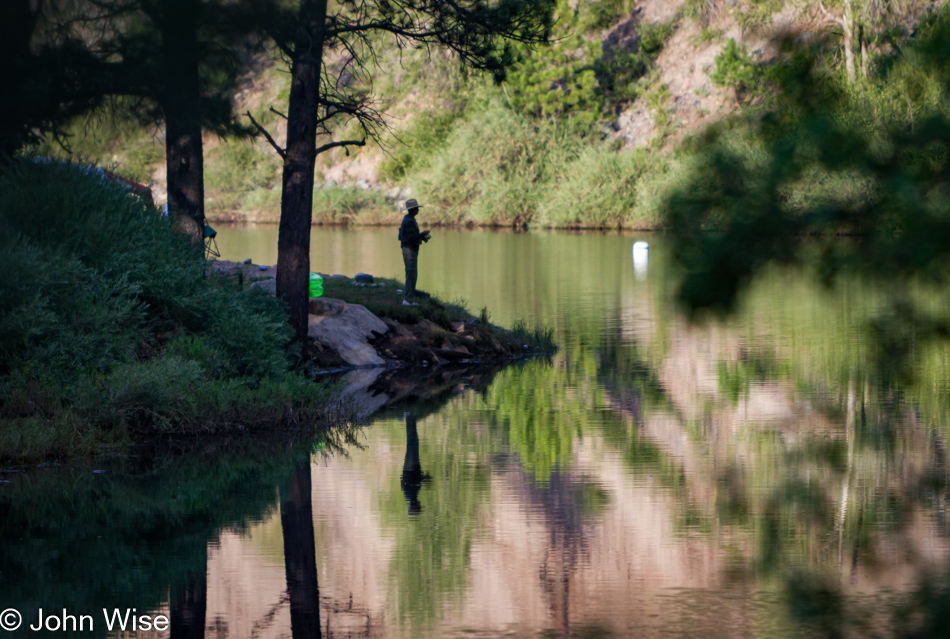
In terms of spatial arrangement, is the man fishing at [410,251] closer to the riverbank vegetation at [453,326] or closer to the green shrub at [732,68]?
the riverbank vegetation at [453,326]

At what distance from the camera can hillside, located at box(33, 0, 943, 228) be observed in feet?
221

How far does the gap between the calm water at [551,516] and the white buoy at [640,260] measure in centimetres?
2082

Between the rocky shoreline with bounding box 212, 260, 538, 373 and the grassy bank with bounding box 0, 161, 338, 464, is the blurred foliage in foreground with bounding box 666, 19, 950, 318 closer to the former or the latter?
the grassy bank with bounding box 0, 161, 338, 464

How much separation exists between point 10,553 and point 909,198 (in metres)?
7.22

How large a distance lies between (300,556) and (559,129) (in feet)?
221

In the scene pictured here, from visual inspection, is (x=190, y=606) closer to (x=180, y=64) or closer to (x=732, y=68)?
(x=180, y=64)

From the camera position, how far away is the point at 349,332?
790 inches

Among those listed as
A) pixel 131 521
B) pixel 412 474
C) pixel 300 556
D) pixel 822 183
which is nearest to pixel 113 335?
pixel 412 474

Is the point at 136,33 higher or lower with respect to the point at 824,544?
higher

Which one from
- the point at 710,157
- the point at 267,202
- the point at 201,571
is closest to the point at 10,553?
the point at 201,571

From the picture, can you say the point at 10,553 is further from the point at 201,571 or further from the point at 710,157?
the point at 710,157

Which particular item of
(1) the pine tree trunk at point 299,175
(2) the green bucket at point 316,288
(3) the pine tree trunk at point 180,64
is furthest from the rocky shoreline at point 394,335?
(3) the pine tree trunk at point 180,64

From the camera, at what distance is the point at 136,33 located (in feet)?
36.2

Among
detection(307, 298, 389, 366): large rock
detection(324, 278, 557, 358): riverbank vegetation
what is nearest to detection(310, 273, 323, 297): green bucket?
detection(324, 278, 557, 358): riverbank vegetation
